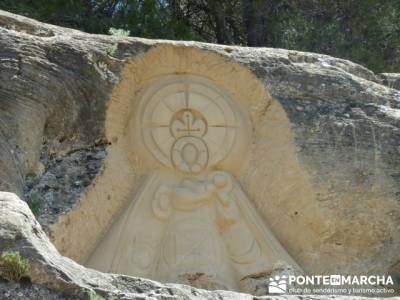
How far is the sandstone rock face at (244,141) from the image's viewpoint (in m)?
5.88

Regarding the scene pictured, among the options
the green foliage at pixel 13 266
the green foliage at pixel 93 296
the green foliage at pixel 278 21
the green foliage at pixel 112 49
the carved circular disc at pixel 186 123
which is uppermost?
the green foliage at pixel 278 21

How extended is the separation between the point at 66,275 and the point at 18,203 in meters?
0.45

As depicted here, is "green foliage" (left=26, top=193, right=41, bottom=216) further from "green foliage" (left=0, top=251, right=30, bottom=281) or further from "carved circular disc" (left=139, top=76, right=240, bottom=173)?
"green foliage" (left=0, top=251, right=30, bottom=281)

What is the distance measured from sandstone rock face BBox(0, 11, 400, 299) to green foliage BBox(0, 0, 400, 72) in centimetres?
297

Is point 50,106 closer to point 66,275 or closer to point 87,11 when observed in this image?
point 66,275

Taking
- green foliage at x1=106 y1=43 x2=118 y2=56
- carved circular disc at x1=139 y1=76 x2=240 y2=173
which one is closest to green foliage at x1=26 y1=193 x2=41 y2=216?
carved circular disc at x1=139 y1=76 x2=240 y2=173

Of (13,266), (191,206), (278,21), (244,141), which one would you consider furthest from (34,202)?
(278,21)

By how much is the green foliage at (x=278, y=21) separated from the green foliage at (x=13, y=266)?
5.41 m

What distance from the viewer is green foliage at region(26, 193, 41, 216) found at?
566cm

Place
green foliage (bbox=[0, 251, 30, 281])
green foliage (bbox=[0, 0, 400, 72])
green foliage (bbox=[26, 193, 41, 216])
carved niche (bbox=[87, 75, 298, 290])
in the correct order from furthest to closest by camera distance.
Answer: green foliage (bbox=[0, 0, 400, 72]) → carved niche (bbox=[87, 75, 298, 290]) → green foliage (bbox=[26, 193, 41, 216]) → green foliage (bbox=[0, 251, 30, 281])

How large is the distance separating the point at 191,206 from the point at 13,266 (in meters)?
2.23

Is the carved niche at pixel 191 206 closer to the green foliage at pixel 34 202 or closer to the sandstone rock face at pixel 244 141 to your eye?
the sandstone rock face at pixel 244 141

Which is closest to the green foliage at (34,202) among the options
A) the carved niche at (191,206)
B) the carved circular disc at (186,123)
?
the carved niche at (191,206)

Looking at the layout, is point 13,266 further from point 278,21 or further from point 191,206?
point 278,21
